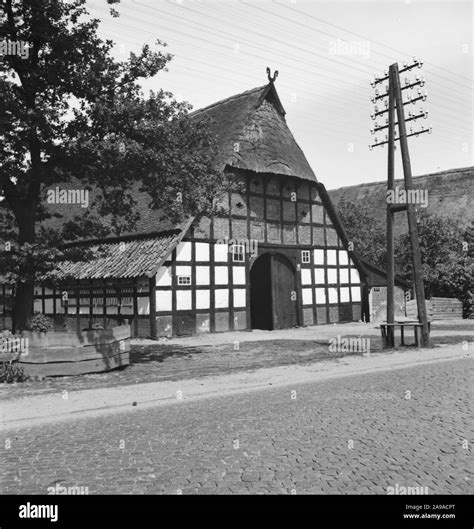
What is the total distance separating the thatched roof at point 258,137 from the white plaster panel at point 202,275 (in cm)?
418

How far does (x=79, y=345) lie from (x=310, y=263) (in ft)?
53.5

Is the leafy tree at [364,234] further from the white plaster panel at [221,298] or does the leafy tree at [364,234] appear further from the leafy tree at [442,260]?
the white plaster panel at [221,298]

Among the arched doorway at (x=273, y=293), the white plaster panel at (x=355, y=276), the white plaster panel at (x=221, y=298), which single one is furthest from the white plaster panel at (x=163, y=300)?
the white plaster panel at (x=355, y=276)

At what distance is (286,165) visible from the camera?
950 inches

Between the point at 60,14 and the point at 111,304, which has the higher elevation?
the point at 60,14

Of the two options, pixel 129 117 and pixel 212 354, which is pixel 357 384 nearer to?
pixel 212 354

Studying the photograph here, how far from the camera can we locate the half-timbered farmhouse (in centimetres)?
2064

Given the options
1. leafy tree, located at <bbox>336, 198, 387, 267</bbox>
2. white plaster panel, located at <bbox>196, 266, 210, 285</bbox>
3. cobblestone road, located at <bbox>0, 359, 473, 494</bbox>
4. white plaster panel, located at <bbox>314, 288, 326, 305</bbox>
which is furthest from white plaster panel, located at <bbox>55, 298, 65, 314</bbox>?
leafy tree, located at <bbox>336, 198, 387, 267</bbox>

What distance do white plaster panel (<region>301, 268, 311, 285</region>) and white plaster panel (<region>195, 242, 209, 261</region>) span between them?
227 inches

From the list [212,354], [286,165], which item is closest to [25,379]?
[212,354]

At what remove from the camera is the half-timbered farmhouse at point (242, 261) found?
20641mm

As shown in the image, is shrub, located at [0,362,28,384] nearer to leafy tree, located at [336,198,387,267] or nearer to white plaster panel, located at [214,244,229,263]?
white plaster panel, located at [214,244,229,263]

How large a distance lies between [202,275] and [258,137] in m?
7.01

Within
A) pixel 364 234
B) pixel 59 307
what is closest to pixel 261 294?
pixel 59 307
